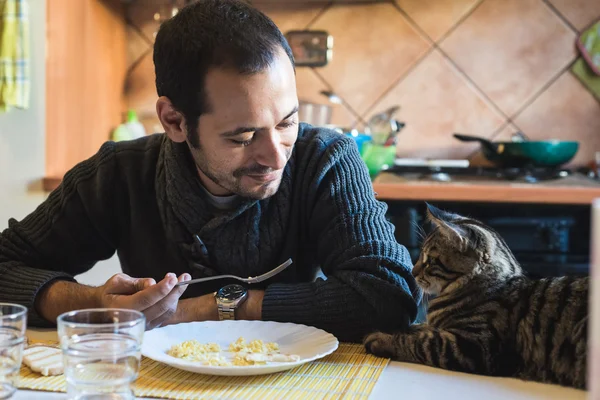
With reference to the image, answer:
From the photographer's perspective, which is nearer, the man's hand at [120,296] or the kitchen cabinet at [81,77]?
the man's hand at [120,296]

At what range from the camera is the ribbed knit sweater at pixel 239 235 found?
122cm

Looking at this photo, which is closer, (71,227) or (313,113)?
(71,227)

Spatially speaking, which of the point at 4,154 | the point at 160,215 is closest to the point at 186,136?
the point at 160,215

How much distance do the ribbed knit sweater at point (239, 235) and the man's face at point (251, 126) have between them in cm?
9

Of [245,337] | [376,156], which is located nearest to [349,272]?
[245,337]

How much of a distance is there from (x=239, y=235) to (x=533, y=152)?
1.36 metres

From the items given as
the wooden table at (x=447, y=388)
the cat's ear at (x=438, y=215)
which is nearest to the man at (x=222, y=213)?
the cat's ear at (x=438, y=215)

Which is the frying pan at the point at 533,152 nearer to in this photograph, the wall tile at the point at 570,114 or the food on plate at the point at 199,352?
the wall tile at the point at 570,114

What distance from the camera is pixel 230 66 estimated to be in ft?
4.08

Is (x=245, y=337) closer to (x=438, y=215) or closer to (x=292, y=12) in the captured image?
(x=438, y=215)

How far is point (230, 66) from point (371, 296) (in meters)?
0.46

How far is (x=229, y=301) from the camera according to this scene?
123cm

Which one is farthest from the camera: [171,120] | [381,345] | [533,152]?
[533,152]

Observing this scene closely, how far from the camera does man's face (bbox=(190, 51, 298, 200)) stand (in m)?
1.24
